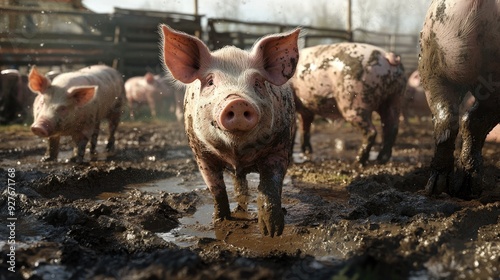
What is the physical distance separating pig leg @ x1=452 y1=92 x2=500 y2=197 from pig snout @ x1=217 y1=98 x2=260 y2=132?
1.94 meters

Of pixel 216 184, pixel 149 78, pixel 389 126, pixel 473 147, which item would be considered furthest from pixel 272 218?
pixel 149 78

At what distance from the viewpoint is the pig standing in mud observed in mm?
3180

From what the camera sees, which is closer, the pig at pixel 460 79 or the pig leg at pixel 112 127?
the pig at pixel 460 79

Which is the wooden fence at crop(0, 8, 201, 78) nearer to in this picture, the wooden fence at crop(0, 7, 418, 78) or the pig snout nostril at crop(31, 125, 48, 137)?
the wooden fence at crop(0, 7, 418, 78)

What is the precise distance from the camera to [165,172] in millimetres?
6004

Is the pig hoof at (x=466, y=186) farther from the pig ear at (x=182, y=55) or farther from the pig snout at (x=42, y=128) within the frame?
the pig snout at (x=42, y=128)

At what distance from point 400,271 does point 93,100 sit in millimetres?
5393

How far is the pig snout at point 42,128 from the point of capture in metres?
5.92

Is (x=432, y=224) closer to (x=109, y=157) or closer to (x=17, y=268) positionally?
(x=17, y=268)

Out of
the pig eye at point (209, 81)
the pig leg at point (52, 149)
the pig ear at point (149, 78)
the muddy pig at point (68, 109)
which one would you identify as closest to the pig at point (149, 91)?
the pig ear at point (149, 78)

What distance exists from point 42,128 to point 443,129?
4.30 m

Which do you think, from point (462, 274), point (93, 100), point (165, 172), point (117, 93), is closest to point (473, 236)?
point (462, 274)

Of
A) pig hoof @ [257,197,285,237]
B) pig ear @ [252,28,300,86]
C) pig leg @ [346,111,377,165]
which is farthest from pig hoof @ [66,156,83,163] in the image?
pig hoof @ [257,197,285,237]

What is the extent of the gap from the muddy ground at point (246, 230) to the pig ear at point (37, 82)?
3.33 ft
